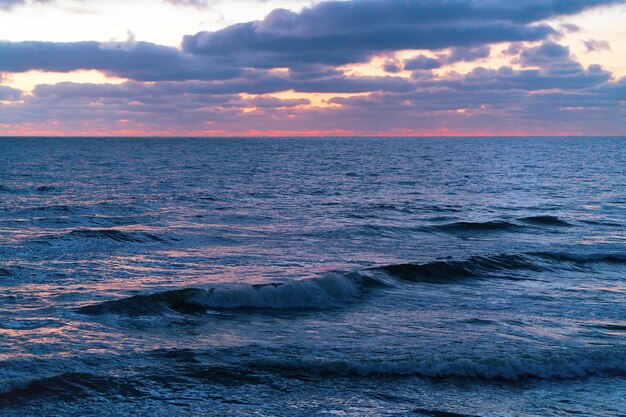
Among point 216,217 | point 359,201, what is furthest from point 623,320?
point 359,201

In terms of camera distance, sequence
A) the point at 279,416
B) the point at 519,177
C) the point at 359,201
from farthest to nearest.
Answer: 1. the point at 519,177
2. the point at 359,201
3. the point at 279,416

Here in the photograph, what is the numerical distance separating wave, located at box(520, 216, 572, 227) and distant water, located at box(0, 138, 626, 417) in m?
0.20

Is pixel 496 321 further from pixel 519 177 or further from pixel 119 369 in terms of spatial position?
pixel 519 177

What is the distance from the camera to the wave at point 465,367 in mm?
10656

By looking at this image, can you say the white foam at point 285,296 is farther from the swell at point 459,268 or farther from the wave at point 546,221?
the wave at point 546,221

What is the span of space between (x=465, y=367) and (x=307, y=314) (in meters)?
4.95

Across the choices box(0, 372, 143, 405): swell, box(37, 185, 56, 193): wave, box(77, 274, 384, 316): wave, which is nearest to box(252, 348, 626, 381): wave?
box(0, 372, 143, 405): swell

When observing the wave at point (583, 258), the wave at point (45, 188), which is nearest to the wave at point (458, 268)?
the wave at point (583, 258)

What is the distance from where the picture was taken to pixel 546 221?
1257 inches

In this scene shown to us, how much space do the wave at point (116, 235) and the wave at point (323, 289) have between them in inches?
344

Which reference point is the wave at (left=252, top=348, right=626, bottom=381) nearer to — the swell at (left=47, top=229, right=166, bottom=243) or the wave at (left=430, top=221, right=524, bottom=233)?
the swell at (left=47, top=229, right=166, bottom=243)

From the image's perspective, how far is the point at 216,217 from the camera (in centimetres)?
3064

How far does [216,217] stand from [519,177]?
1697 inches

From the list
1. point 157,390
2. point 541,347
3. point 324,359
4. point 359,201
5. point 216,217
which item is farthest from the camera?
point 359,201
